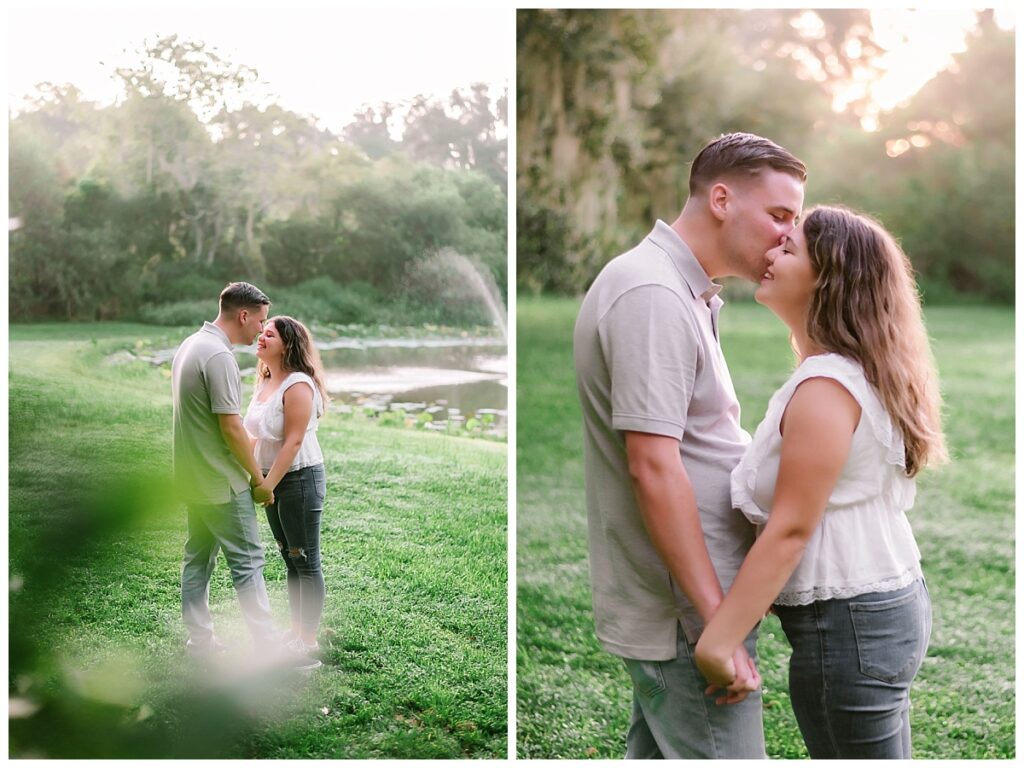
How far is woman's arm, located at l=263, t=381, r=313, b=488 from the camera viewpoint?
2.59m

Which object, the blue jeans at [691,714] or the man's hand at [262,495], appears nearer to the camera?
the blue jeans at [691,714]

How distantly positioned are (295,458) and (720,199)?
133 centimetres

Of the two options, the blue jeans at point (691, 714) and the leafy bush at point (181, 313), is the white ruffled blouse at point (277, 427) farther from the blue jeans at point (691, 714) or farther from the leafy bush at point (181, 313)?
the blue jeans at point (691, 714)

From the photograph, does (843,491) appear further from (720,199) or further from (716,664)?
(720,199)

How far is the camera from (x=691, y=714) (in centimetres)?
177

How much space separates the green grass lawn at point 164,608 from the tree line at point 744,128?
15.3 ft

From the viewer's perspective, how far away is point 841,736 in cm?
174


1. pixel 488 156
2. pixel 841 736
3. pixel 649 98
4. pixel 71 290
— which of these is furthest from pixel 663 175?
pixel 841 736

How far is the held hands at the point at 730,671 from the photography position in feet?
5.49

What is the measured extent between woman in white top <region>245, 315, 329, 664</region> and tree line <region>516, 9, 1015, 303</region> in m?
4.58

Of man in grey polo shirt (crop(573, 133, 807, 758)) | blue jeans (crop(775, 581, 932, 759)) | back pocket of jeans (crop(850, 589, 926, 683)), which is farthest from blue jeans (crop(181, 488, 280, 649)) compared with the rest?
back pocket of jeans (crop(850, 589, 926, 683))

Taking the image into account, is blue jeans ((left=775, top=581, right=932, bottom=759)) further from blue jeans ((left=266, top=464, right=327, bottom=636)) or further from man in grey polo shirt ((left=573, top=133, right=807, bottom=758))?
blue jeans ((left=266, top=464, right=327, bottom=636))

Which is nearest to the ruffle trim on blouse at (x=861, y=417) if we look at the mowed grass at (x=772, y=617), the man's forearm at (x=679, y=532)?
the man's forearm at (x=679, y=532)

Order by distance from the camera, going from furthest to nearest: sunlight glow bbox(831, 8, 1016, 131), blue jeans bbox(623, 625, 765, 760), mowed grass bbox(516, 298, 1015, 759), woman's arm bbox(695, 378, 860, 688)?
sunlight glow bbox(831, 8, 1016, 131) → mowed grass bbox(516, 298, 1015, 759) → blue jeans bbox(623, 625, 765, 760) → woman's arm bbox(695, 378, 860, 688)
